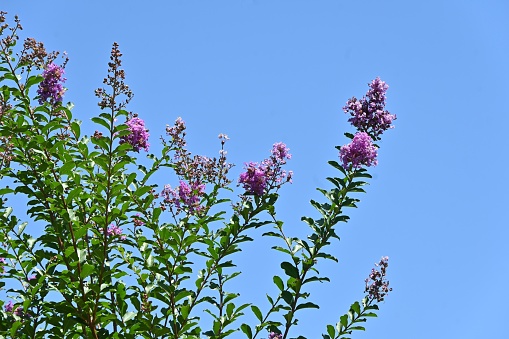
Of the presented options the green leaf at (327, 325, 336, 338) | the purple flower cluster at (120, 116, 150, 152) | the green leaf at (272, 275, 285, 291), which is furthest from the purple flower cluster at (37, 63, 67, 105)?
the green leaf at (327, 325, 336, 338)

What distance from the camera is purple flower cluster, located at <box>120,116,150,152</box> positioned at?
468cm

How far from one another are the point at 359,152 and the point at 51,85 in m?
2.43

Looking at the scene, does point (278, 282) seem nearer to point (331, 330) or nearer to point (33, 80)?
point (331, 330)

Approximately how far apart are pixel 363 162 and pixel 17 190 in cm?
246

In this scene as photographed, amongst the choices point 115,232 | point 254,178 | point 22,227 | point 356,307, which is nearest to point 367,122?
point 254,178

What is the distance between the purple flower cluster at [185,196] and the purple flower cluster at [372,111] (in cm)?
128

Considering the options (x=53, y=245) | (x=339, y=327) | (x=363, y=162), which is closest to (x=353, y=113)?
(x=363, y=162)

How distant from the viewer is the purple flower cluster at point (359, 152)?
13.4 ft

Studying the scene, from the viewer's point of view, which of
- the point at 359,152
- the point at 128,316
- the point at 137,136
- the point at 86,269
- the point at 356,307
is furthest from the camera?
the point at 137,136

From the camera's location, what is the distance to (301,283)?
4.28 metres

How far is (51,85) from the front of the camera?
15.8 feet

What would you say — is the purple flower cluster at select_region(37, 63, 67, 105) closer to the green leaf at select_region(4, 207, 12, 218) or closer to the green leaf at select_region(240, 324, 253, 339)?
the green leaf at select_region(4, 207, 12, 218)

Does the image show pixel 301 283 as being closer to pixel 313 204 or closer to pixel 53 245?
pixel 313 204

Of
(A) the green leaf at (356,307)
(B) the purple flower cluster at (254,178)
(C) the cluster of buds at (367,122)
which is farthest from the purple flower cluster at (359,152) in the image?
(A) the green leaf at (356,307)
